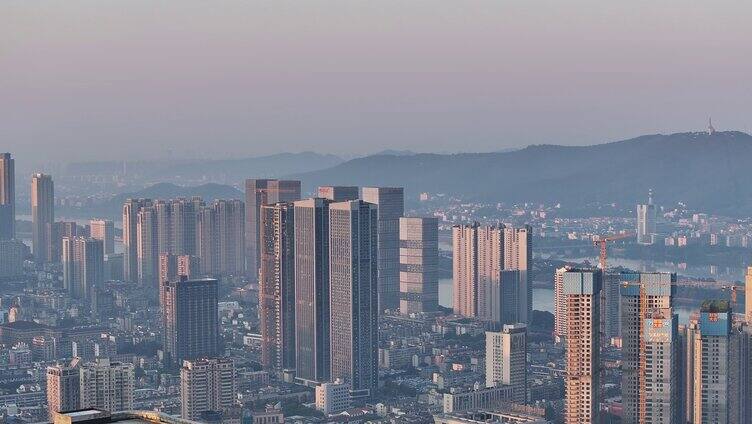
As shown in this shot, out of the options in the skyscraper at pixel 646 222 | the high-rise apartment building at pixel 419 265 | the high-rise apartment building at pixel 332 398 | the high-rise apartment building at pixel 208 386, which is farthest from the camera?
the skyscraper at pixel 646 222

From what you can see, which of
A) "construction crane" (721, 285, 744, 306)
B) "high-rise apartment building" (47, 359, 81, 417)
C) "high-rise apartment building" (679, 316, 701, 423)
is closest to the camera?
"high-rise apartment building" (679, 316, 701, 423)

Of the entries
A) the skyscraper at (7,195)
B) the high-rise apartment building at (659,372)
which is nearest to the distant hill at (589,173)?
the skyscraper at (7,195)

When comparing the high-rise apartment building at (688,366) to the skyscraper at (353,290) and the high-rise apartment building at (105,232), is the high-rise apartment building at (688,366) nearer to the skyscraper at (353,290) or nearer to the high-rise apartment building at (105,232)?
the skyscraper at (353,290)

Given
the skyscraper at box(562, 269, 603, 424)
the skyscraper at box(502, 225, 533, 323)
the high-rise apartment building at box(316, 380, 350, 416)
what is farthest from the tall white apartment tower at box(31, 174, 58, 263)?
the skyscraper at box(562, 269, 603, 424)

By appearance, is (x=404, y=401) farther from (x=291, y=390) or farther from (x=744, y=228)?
(x=744, y=228)

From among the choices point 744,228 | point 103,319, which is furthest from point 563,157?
point 103,319

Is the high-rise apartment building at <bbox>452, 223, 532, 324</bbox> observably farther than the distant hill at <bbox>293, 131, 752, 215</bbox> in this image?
No

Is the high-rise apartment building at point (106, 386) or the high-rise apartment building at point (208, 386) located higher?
the high-rise apartment building at point (106, 386)

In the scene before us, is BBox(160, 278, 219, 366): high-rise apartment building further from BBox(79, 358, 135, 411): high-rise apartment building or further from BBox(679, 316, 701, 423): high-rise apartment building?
BBox(679, 316, 701, 423): high-rise apartment building
